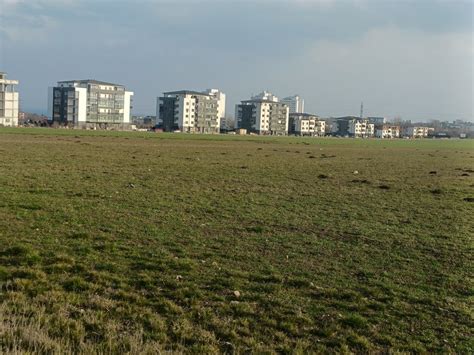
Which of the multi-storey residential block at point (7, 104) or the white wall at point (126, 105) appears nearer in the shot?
the multi-storey residential block at point (7, 104)

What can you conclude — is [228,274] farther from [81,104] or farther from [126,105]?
[126,105]

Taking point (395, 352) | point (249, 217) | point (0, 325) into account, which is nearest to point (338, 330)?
point (395, 352)

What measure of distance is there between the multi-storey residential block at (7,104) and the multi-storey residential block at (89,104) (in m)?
26.2

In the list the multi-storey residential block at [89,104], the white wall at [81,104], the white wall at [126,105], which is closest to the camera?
the white wall at [81,104]

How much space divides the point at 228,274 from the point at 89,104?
181869mm

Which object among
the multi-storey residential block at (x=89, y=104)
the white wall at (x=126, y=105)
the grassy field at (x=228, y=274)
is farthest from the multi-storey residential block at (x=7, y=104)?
the grassy field at (x=228, y=274)

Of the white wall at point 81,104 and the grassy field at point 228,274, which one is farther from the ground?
the white wall at point 81,104

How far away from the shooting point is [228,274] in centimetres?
848

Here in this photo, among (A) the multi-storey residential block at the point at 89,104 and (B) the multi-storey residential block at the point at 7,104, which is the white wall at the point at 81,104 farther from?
(B) the multi-storey residential block at the point at 7,104

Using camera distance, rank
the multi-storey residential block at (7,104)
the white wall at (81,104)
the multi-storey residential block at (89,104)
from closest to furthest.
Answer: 1. the multi-storey residential block at (7,104)
2. the white wall at (81,104)
3. the multi-storey residential block at (89,104)

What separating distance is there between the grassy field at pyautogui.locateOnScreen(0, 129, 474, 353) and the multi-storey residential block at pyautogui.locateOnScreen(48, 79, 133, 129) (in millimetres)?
169322

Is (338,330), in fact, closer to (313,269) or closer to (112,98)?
(313,269)

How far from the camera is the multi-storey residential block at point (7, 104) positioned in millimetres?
146000

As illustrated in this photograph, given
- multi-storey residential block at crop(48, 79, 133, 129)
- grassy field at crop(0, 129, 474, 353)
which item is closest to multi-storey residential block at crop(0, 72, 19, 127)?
multi-storey residential block at crop(48, 79, 133, 129)
